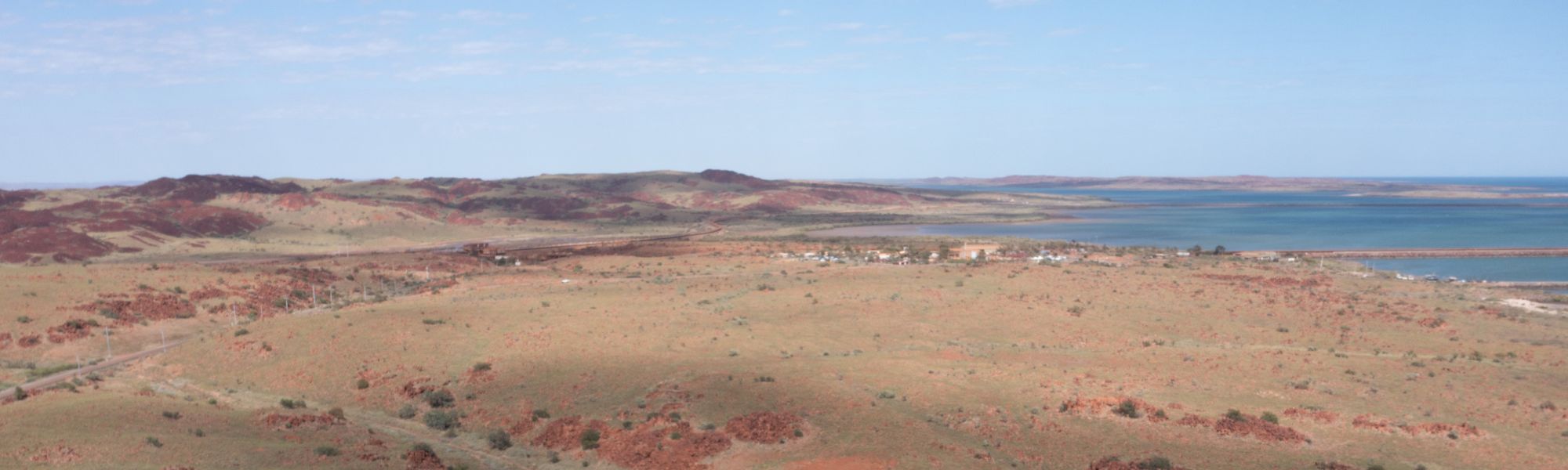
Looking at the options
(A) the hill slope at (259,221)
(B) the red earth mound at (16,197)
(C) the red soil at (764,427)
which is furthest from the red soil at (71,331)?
(B) the red earth mound at (16,197)

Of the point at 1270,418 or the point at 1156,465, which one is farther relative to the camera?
the point at 1270,418

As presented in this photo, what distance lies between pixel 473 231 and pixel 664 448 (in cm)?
12969

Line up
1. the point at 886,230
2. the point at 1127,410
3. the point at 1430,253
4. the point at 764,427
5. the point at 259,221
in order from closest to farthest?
the point at 764,427
the point at 1127,410
the point at 1430,253
the point at 259,221
the point at 886,230

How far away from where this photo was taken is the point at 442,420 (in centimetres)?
3406

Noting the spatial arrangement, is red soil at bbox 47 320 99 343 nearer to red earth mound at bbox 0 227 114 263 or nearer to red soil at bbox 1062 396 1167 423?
red soil at bbox 1062 396 1167 423

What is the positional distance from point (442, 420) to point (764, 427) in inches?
461

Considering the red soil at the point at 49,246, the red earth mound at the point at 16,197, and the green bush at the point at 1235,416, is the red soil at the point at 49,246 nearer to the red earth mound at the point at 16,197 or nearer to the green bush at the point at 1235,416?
the red earth mound at the point at 16,197

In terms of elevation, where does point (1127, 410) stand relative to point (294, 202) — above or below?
below

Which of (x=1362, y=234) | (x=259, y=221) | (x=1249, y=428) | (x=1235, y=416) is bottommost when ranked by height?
(x=1362, y=234)

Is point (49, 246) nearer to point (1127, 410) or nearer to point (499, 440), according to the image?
point (499, 440)

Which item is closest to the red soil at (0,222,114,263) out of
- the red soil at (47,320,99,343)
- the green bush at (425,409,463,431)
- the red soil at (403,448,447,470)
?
the red soil at (47,320,99,343)

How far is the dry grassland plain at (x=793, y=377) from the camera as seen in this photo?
28.5 metres

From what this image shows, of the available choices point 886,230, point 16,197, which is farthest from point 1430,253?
point 16,197

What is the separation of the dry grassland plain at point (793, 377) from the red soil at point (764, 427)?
0.38 feet
